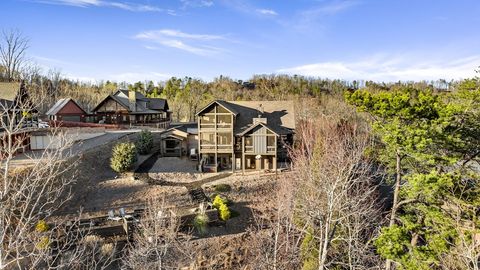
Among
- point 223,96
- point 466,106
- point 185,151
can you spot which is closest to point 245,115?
point 185,151

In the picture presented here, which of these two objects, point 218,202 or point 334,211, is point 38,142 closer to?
point 218,202

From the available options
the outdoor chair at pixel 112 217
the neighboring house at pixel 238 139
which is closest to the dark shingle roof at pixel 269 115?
the neighboring house at pixel 238 139

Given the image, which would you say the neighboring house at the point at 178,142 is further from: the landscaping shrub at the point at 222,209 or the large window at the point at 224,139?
the landscaping shrub at the point at 222,209

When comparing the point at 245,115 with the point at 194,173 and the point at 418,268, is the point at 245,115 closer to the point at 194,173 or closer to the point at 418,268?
the point at 194,173

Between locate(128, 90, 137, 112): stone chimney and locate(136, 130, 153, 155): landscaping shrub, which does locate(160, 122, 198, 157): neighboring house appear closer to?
locate(136, 130, 153, 155): landscaping shrub

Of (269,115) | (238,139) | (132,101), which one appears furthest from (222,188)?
(132,101)
